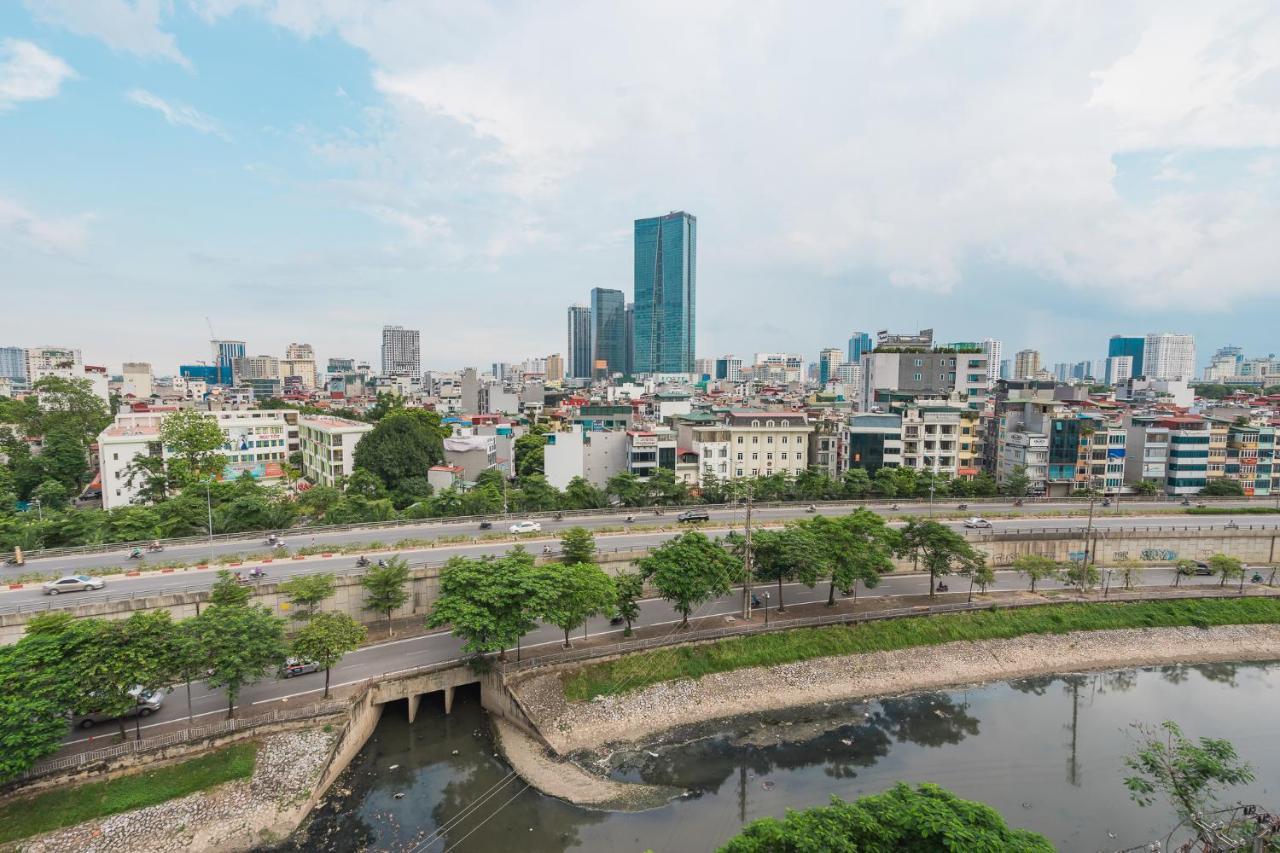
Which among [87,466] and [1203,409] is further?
[1203,409]

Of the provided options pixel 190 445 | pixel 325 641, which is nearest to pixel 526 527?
pixel 325 641

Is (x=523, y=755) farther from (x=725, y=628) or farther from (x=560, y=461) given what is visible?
(x=560, y=461)

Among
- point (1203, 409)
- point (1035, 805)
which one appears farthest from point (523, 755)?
point (1203, 409)

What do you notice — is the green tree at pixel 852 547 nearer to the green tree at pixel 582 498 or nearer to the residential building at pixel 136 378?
the green tree at pixel 582 498

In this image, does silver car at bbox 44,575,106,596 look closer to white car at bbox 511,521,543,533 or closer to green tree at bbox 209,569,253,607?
green tree at bbox 209,569,253,607

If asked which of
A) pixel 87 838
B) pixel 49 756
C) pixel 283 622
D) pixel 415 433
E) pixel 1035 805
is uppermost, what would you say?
pixel 415 433

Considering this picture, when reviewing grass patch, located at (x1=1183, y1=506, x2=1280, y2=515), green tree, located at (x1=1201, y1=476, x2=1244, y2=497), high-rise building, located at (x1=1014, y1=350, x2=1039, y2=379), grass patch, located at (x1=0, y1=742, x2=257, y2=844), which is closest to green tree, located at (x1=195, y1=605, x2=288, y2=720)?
grass patch, located at (x1=0, y1=742, x2=257, y2=844)
